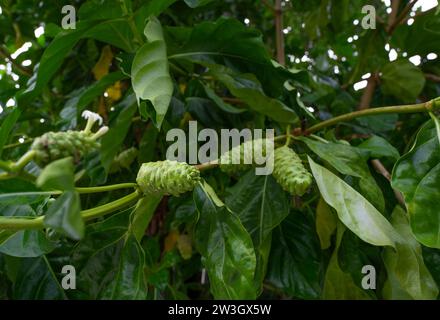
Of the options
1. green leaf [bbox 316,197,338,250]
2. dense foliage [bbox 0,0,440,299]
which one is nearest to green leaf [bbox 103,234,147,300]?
dense foliage [bbox 0,0,440,299]

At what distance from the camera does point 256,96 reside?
0.88 m

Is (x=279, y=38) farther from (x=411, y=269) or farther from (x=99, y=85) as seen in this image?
(x=411, y=269)

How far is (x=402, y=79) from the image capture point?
1.19 metres

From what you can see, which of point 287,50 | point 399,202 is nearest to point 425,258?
point 399,202

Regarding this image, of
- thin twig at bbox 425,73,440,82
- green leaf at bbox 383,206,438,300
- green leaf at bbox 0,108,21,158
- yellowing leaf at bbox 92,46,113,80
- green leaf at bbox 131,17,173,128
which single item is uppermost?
yellowing leaf at bbox 92,46,113,80

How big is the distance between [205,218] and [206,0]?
0.34m

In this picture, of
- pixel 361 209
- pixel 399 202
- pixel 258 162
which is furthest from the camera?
pixel 399 202

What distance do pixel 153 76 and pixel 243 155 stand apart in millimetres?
174

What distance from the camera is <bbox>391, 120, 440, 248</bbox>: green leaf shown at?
24.7 inches

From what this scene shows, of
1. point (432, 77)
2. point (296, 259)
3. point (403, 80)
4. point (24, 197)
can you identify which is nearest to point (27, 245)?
point (24, 197)

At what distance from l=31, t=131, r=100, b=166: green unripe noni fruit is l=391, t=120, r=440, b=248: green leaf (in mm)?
386

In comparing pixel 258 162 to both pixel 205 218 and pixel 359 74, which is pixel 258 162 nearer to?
pixel 205 218

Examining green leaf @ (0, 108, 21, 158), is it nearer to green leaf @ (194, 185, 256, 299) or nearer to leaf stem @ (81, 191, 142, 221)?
leaf stem @ (81, 191, 142, 221)
